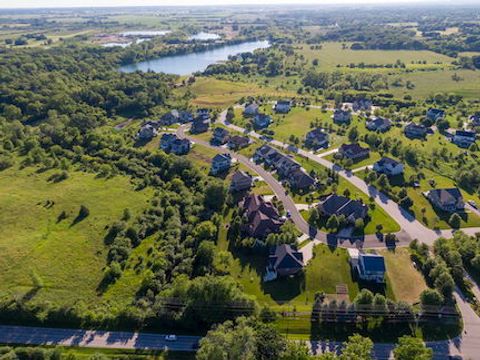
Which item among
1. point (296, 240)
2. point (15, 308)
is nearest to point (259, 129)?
point (296, 240)

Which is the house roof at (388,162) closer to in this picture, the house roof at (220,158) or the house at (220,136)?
the house roof at (220,158)

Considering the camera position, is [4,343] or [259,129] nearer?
[4,343]

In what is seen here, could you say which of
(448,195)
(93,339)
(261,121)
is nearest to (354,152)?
(448,195)

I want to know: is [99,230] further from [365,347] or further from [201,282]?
[365,347]

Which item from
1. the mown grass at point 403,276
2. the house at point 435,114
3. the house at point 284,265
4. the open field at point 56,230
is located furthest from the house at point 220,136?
the house at point 435,114

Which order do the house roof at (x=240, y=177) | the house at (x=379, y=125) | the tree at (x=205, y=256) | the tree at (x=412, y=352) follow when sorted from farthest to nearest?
the house at (x=379, y=125), the house roof at (x=240, y=177), the tree at (x=205, y=256), the tree at (x=412, y=352)

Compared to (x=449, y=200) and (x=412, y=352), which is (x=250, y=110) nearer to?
(x=449, y=200)

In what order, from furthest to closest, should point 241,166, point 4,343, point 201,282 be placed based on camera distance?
point 241,166 < point 201,282 < point 4,343
